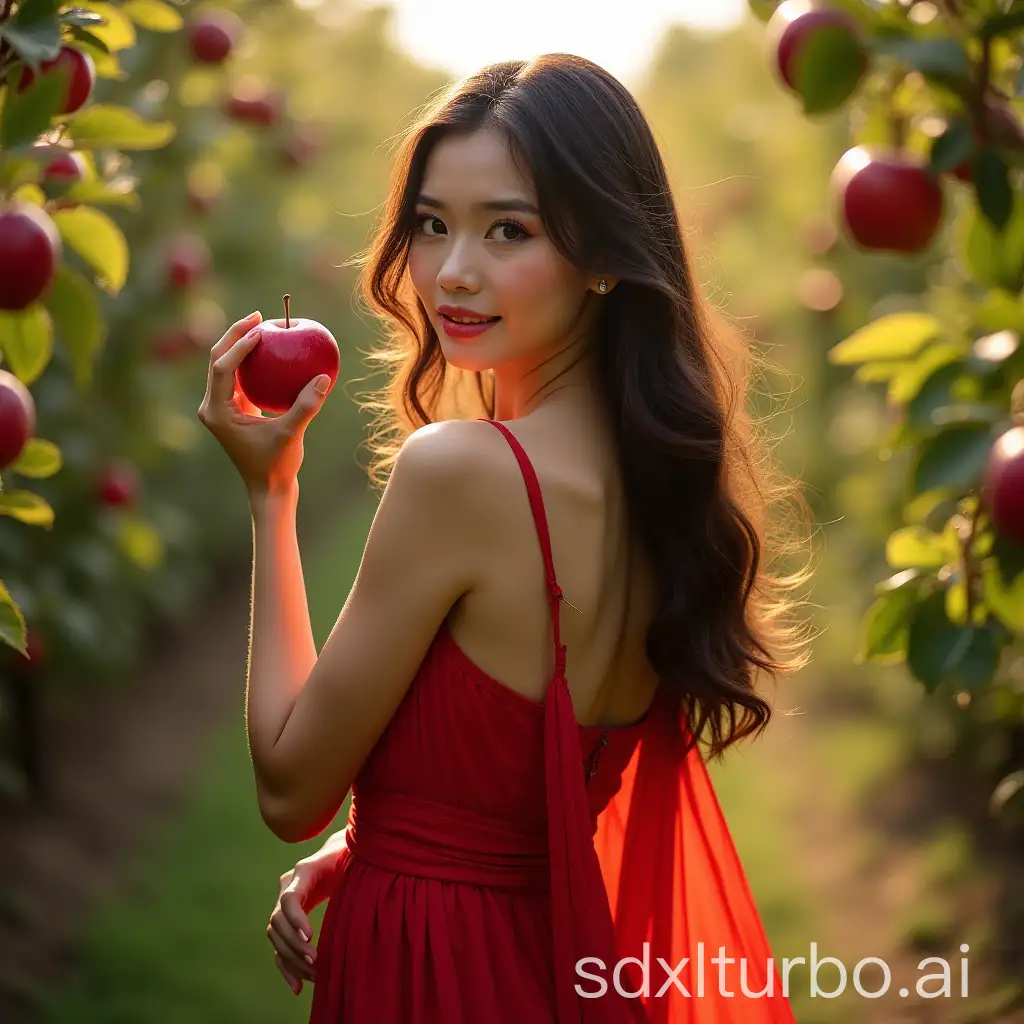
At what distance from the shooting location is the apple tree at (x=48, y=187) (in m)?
1.58

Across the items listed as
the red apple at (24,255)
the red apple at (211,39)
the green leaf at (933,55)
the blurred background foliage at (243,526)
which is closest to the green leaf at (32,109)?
the red apple at (24,255)

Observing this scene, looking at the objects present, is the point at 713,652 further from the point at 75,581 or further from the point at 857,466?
the point at 857,466

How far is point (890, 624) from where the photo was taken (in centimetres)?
217

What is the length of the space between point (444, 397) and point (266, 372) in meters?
0.55

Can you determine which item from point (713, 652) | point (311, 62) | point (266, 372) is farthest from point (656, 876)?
point (311, 62)

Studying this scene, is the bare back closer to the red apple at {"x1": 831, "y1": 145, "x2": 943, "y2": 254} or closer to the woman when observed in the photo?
the woman

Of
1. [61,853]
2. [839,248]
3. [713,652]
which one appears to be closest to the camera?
[713,652]

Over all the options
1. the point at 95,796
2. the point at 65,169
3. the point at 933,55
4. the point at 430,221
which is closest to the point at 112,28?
the point at 65,169

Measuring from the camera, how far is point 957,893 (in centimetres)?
470

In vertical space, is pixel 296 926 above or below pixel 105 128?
below

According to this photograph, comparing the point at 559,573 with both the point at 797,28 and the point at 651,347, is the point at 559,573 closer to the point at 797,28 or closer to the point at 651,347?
the point at 651,347

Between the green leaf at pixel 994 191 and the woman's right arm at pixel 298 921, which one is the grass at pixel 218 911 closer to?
the woman's right arm at pixel 298 921

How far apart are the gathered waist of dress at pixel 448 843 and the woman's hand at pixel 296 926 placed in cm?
15

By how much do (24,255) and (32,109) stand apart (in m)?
0.19
